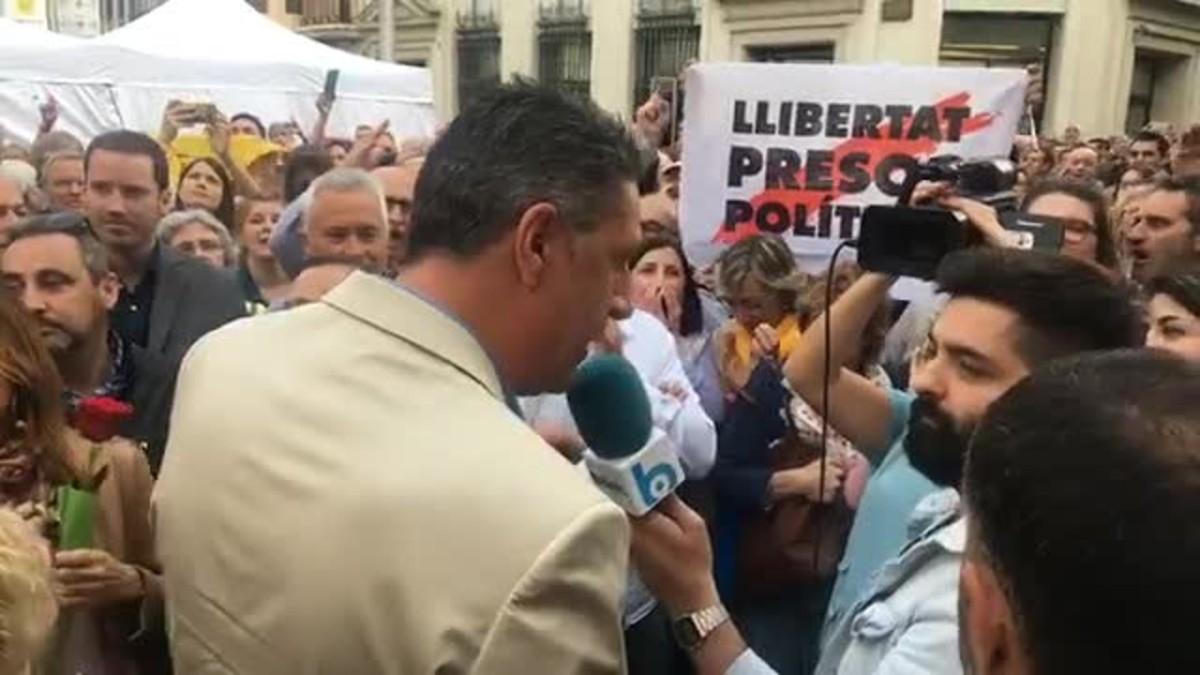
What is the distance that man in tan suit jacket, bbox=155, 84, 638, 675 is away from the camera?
3.63 feet

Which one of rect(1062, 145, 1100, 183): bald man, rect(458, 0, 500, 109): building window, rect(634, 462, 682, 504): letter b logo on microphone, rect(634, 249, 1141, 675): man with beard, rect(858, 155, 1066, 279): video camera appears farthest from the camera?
rect(458, 0, 500, 109): building window

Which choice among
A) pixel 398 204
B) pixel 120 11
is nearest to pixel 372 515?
pixel 398 204

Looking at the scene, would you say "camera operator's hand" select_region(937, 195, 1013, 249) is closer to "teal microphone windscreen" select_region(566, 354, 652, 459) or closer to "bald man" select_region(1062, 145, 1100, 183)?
"teal microphone windscreen" select_region(566, 354, 652, 459)

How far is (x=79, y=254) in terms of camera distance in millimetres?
2863

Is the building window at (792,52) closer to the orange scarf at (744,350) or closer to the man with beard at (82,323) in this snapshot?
the orange scarf at (744,350)

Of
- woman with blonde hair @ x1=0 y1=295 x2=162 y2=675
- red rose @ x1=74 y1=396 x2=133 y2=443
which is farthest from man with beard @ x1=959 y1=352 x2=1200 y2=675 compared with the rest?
red rose @ x1=74 y1=396 x2=133 y2=443

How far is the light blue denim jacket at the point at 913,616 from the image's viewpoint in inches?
65.1

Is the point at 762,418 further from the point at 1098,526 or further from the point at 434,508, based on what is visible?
the point at 1098,526

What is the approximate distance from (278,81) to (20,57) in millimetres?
1961

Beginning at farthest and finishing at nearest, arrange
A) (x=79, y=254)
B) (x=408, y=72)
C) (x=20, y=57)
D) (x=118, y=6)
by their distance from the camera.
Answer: (x=118, y=6), (x=408, y=72), (x=20, y=57), (x=79, y=254)

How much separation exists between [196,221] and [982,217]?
2856 millimetres

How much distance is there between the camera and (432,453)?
116 cm

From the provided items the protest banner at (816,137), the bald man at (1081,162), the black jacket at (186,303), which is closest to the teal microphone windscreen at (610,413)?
the black jacket at (186,303)

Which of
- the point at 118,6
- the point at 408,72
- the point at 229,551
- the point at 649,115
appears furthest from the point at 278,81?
the point at 118,6
